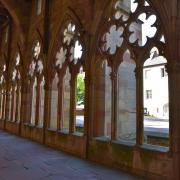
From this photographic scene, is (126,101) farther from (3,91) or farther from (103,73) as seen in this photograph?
(3,91)

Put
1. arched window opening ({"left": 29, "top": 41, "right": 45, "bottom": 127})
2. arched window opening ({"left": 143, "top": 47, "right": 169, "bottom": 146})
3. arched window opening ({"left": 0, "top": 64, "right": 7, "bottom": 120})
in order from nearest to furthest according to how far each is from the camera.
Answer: arched window opening ({"left": 143, "top": 47, "right": 169, "bottom": 146}) < arched window opening ({"left": 29, "top": 41, "right": 45, "bottom": 127}) < arched window opening ({"left": 0, "top": 64, "right": 7, "bottom": 120})

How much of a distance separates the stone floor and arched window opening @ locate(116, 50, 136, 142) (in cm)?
94

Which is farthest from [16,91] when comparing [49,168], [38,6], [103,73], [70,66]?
[49,168]

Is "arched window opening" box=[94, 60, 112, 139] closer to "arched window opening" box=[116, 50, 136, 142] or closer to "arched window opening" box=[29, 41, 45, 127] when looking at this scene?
"arched window opening" box=[116, 50, 136, 142]

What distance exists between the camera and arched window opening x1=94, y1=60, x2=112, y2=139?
4.52 m

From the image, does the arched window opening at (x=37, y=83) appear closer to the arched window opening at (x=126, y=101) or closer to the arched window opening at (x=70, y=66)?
the arched window opening at (x=70, y=66)

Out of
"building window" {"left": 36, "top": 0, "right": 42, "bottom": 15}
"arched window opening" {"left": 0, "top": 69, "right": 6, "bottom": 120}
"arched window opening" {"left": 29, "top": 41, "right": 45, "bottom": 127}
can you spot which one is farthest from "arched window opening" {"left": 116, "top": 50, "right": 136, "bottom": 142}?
"arched window opening" {"left": 0, "top": 69, "right": 6, "bottom": 120}

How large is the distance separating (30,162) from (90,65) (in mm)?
1923

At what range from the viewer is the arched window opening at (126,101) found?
454 cm

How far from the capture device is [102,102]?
4590mm

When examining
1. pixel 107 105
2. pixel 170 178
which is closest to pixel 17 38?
pixel 107 105

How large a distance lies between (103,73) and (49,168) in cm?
193

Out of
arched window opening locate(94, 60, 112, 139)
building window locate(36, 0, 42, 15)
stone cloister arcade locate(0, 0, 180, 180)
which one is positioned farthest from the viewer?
building window locate(36, 0, 42, 15)

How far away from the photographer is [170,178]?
120 inches
